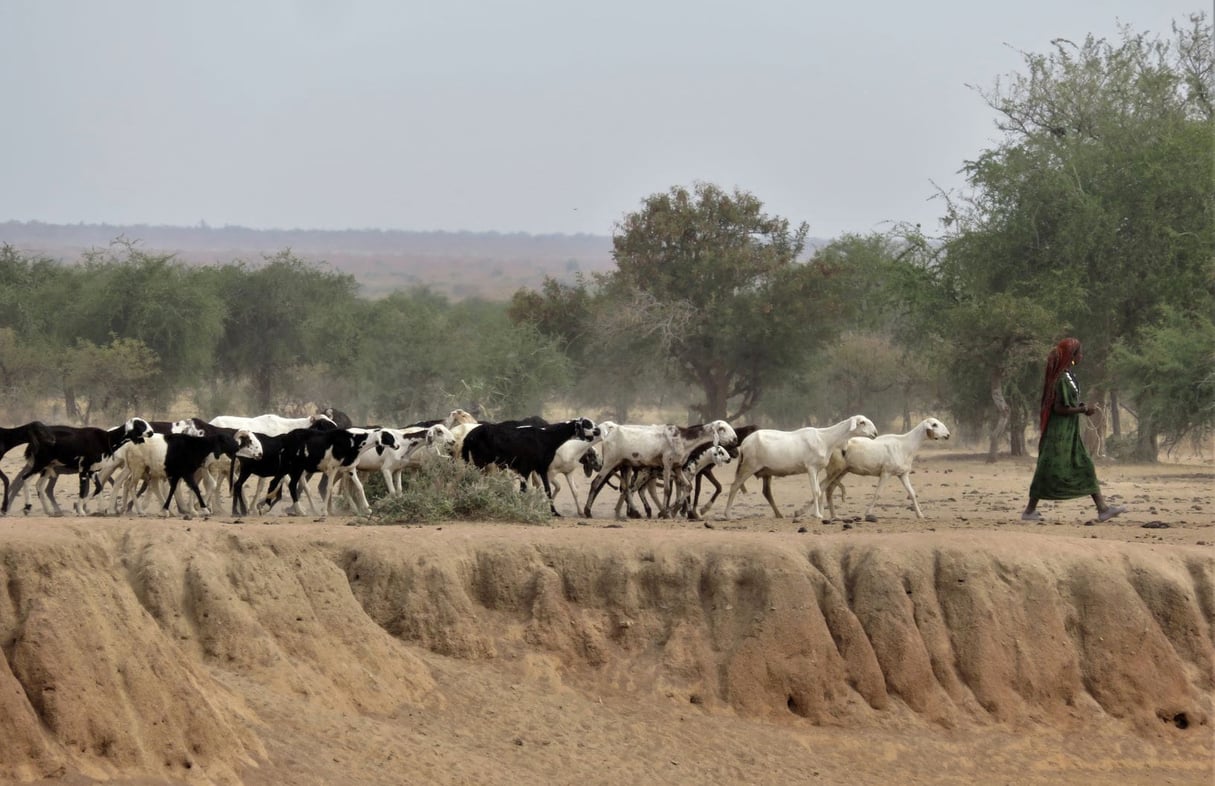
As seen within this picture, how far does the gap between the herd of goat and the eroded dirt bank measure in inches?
140

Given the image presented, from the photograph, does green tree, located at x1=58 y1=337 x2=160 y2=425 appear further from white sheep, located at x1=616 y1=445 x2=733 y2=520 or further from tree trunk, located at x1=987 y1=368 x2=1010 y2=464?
white sheep, located at x1=616 y1=445 x2=733 y2=520

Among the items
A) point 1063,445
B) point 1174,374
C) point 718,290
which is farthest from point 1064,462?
point 718,290

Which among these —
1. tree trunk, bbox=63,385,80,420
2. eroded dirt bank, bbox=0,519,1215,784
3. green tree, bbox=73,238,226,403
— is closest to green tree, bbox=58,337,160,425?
tree trunk, bbox=63,385,80,420

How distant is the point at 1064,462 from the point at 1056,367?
0.96 m

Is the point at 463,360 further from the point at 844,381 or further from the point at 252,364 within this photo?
the point at 844,381

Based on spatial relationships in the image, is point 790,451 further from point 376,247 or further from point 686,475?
point 376,247

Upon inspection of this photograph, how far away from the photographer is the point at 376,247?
17675cm

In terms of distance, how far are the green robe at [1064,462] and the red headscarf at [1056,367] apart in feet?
0.19

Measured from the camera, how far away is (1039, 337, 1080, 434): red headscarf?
15.6m

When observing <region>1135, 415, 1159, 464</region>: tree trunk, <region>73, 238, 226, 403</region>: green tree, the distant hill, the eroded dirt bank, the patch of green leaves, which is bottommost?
the eroded dirt bank

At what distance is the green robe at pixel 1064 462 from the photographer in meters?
15.5

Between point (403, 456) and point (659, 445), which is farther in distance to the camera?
point (659, 445)

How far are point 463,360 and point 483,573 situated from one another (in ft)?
88.8

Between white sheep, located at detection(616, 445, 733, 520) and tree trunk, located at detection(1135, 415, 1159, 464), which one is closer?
white sheep, located at detection(616, 445, 733, 520)
